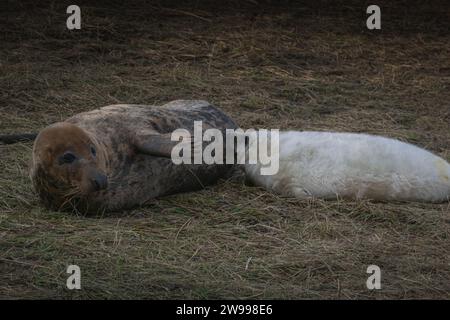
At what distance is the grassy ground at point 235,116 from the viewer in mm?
4316

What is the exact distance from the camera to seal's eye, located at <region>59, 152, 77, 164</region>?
4863mm

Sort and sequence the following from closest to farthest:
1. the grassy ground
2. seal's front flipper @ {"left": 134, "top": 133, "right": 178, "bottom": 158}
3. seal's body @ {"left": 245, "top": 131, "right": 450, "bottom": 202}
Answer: the grassy ground → seal's front flipper @ {"left": 134, "top": 133, "right": 178, "bottom": 158} → seal's body @ {"left": 245, "top": 131, "right": 450, "bottom": 202}

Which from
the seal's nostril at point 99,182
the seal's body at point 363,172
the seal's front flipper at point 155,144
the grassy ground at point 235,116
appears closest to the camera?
the grassy ground at point 235,116

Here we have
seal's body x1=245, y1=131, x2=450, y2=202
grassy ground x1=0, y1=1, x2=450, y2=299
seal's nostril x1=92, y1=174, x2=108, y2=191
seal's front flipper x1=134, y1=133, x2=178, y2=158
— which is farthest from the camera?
seal's body x1=245, y1=131, x2=450, y2=202

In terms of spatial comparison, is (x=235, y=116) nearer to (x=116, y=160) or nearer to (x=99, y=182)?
(x=116, y=160)

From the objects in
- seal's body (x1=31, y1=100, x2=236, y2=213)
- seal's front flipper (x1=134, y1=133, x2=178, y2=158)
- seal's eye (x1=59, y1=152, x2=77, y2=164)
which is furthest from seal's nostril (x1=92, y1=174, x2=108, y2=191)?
seal's front flipper (x1=134, y1=133, x2=178, y2=158)

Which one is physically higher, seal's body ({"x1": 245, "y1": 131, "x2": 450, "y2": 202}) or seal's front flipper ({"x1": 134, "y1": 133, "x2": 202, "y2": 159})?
seal's front flipper ({"x1": 134, "y1": 133, "x2": 202, "y2": 159})

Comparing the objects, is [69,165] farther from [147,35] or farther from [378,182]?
[147,35]

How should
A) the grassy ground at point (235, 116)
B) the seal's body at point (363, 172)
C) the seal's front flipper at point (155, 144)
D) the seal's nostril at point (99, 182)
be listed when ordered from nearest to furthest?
the grassy ground at point (235, 116), the seal's nostril at point (99, 182), the seal's front flipper at point (155, 144), the seal's body at point (363, 172)

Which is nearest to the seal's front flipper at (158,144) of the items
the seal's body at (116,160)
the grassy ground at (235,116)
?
the seal's body at (116,160)

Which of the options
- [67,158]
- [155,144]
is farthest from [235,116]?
[67,158]

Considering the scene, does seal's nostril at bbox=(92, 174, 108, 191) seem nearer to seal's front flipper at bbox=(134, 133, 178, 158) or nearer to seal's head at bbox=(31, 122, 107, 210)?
seal's head at bbox=(31, 122, 107, 210)

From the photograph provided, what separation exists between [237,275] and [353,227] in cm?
101

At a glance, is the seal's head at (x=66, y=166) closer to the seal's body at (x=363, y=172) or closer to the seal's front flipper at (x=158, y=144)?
the seal's front flipper at (x=158, y=144)
